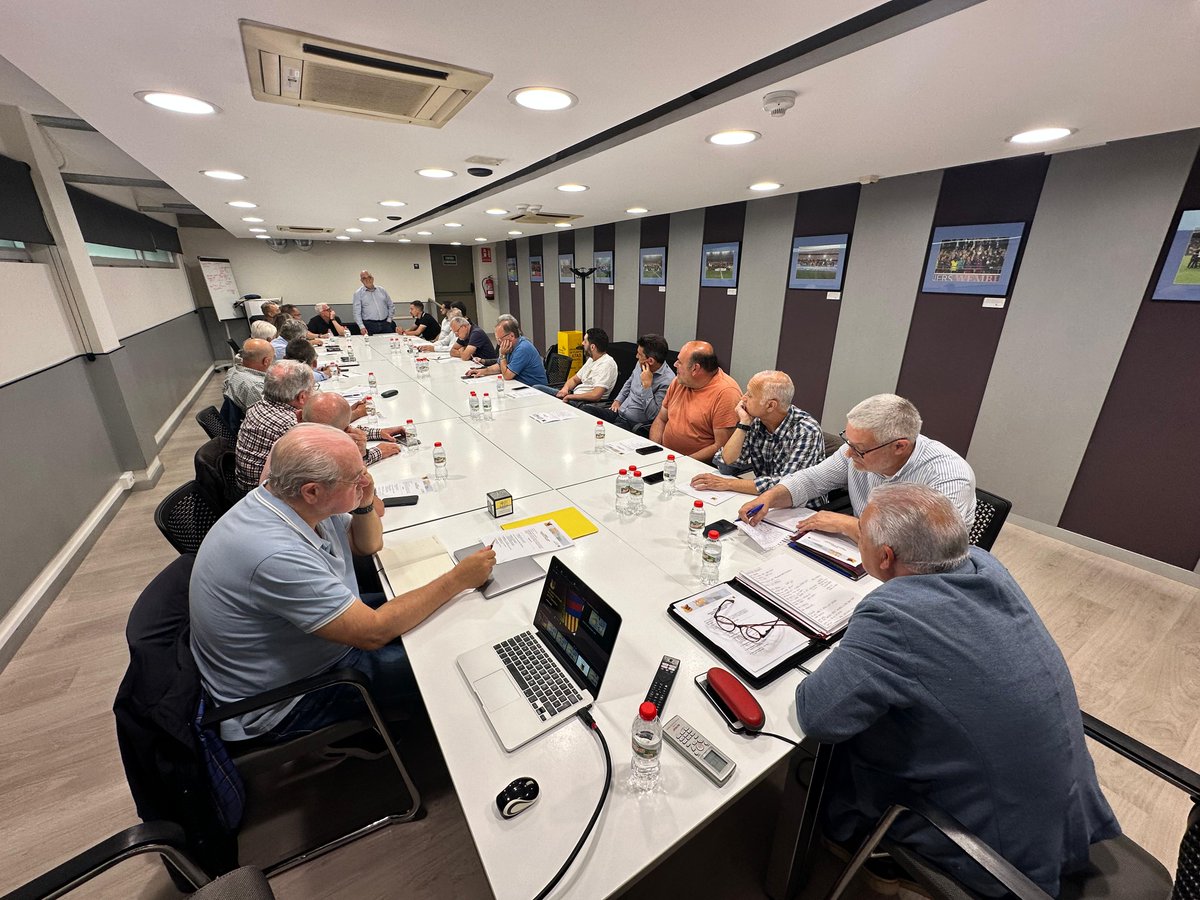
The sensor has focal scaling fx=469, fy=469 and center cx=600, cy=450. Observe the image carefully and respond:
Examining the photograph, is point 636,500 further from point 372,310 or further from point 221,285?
point 221,285

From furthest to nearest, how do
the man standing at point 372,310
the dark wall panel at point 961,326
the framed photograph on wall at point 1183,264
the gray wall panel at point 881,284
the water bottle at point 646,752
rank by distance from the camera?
1. the man standing at point 372,310
2. the gray wall panel at point 881,284
3. the dark wall panel at point 961,326
4. the framed photograph on wall at point 1183,264
5. the water bottle at point 646,752

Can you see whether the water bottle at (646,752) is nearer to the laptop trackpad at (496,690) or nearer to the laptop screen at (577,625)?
the laptop screen at (577,625)

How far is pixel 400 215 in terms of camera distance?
5.83 m

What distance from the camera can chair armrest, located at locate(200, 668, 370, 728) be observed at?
119 cm

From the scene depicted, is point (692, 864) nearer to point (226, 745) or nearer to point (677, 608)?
point (677, 608)

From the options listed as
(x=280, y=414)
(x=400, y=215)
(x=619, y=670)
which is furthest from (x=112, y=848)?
(x=400, y=215)

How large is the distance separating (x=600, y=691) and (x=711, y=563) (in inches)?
23.9

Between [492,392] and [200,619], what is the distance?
3105mm

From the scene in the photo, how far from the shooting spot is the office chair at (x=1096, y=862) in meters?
0.86

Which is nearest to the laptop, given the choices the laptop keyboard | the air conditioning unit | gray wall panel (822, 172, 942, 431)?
the laptop keyboard

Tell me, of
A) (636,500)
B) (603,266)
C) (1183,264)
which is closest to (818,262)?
(1183,264)

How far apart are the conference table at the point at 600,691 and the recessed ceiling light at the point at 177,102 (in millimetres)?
1762

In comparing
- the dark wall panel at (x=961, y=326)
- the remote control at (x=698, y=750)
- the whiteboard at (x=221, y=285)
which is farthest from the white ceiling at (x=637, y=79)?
the whiteboard at (x=221, y=285)

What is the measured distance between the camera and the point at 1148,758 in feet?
3.39
